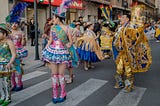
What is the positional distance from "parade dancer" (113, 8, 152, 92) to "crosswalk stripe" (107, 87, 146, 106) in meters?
0.17

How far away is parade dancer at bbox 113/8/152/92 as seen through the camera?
6.19m

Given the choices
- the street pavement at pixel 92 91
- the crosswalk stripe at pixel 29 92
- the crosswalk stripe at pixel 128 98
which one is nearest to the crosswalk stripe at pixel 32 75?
the street pavement at pixel 92 91

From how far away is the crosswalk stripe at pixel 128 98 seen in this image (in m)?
5.60

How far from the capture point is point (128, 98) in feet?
19.5

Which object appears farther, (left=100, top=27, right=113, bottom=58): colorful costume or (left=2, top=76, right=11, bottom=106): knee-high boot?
(left=100, top=27, right=113, bottom=58): colorful costume

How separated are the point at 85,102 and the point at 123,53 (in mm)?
1492

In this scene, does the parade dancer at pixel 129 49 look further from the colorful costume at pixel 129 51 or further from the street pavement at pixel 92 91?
the street pavement at pixel 92 91

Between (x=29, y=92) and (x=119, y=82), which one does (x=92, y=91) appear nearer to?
(x=119, y=82)

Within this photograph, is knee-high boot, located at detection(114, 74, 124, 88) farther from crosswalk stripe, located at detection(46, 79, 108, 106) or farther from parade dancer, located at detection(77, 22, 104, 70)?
parade dancer, located at detection(77, 22, 104, 70)

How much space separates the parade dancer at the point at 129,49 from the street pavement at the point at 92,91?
45cm

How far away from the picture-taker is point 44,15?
2350 centimetres

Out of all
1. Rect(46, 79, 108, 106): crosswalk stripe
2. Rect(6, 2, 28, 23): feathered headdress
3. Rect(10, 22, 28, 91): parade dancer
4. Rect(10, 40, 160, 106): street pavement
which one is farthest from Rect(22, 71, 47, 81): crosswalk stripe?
Rect(6, 2, 28, 23): feathered headdress

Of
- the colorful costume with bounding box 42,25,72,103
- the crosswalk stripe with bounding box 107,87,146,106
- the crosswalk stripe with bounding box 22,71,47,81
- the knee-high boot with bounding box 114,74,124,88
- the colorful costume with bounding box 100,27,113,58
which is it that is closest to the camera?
the colorful costume with bounding box 42,25,72,103

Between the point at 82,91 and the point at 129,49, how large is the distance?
1.46 meters
